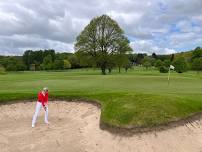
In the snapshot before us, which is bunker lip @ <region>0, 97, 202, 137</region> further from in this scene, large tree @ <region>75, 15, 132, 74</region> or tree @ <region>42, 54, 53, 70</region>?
tree @ <region>42, 54, 53, 70</region>

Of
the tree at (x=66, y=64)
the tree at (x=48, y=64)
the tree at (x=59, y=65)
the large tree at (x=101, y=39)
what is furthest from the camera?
the tree at (x=48, y=64)

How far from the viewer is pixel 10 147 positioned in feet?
49.2

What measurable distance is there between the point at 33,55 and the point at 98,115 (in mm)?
137697

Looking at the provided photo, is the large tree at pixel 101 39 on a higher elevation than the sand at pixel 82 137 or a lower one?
higher

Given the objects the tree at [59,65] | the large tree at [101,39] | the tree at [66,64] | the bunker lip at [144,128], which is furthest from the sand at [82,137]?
the tree at [66,64]

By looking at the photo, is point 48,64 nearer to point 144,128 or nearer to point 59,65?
point 59,65

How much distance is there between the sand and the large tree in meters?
53.8

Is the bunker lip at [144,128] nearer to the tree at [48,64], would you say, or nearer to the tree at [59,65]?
the tree at [59,65]

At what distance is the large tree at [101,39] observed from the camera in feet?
241

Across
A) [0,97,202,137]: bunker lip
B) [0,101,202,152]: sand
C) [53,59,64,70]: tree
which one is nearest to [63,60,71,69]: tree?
[53,59,64,70]: tree

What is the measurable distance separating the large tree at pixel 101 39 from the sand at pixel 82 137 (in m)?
53.8

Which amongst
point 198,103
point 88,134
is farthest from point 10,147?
point 198,103

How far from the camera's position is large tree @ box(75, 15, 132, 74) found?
73.4 metres

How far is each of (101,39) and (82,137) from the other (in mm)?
59041
